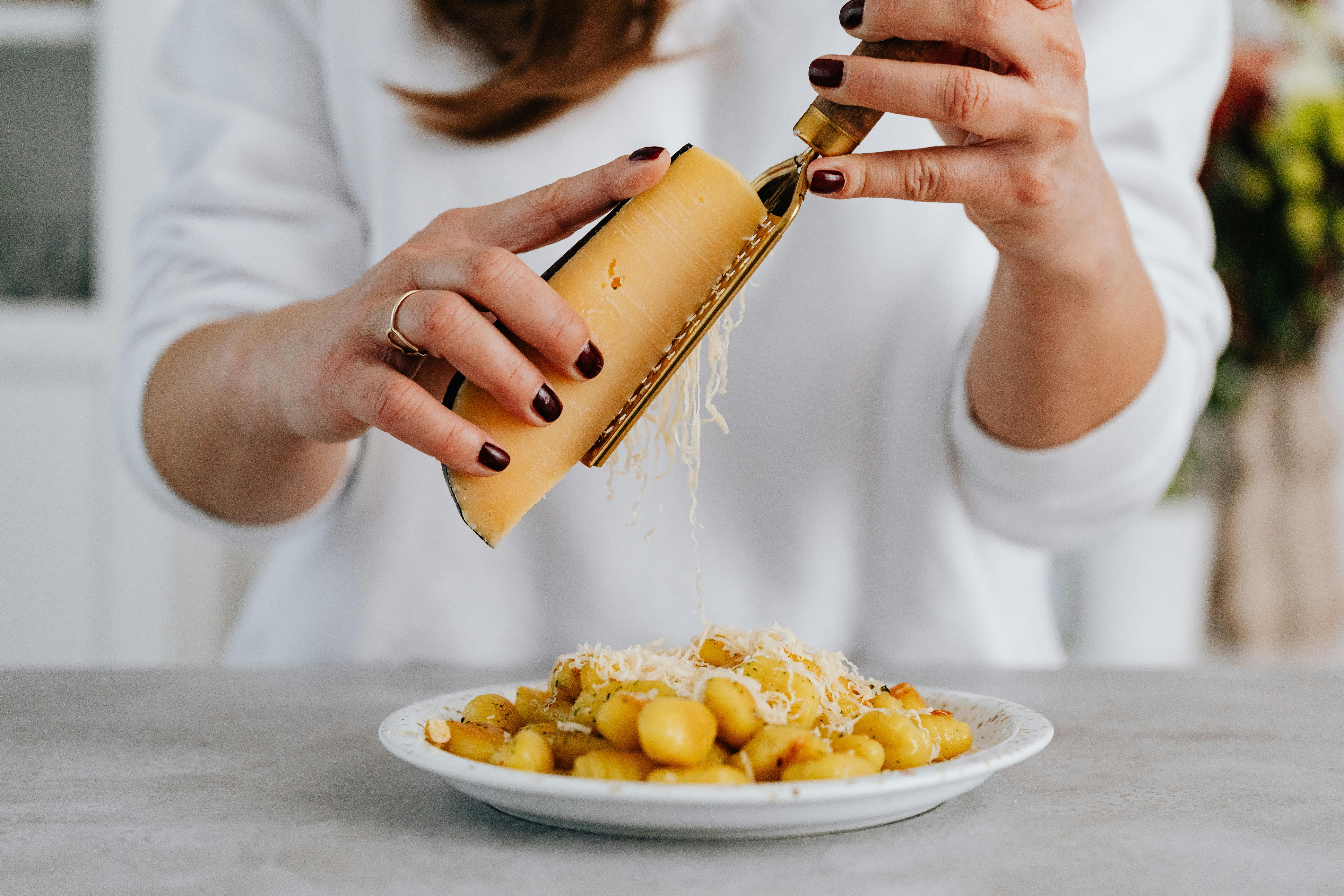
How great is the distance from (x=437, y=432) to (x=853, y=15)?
1.21 ft

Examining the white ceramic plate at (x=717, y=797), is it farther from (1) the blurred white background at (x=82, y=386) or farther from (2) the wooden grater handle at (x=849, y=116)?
(1) the blurred white background at (x=82, y=386)

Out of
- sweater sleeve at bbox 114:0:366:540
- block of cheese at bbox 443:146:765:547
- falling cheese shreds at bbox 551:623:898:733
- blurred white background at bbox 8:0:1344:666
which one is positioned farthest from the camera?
blurred white background at bbox 8:0:1344:666

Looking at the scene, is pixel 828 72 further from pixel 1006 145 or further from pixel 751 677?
pixel 751 677

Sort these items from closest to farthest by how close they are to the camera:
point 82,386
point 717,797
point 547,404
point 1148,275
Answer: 1. point 717,797
2. point 547,404
3. point 1148,275
4. point 82,386

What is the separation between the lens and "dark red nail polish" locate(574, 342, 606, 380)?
721 millimetres

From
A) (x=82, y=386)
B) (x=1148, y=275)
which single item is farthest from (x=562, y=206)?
(x=82, y=386)

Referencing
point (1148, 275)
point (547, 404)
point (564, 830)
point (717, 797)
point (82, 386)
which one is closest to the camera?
point (717, 797)

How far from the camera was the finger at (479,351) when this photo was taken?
27.8 inches

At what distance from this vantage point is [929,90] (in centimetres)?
68

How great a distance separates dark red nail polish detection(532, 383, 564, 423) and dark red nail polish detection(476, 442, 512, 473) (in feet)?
0.11

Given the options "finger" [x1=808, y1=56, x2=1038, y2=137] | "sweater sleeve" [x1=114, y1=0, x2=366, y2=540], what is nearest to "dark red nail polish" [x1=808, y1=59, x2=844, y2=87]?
"finger" [x1=808, y1=56, x2=1038, y2=137]

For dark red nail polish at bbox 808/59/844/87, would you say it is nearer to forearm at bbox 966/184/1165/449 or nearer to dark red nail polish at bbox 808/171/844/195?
dark red nail polish at bbox 808/171/844/195

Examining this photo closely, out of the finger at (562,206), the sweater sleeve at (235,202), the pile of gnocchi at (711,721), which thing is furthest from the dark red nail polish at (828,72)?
the sweater sleeve at (235,202)

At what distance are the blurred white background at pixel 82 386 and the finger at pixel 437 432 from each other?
164 cm
